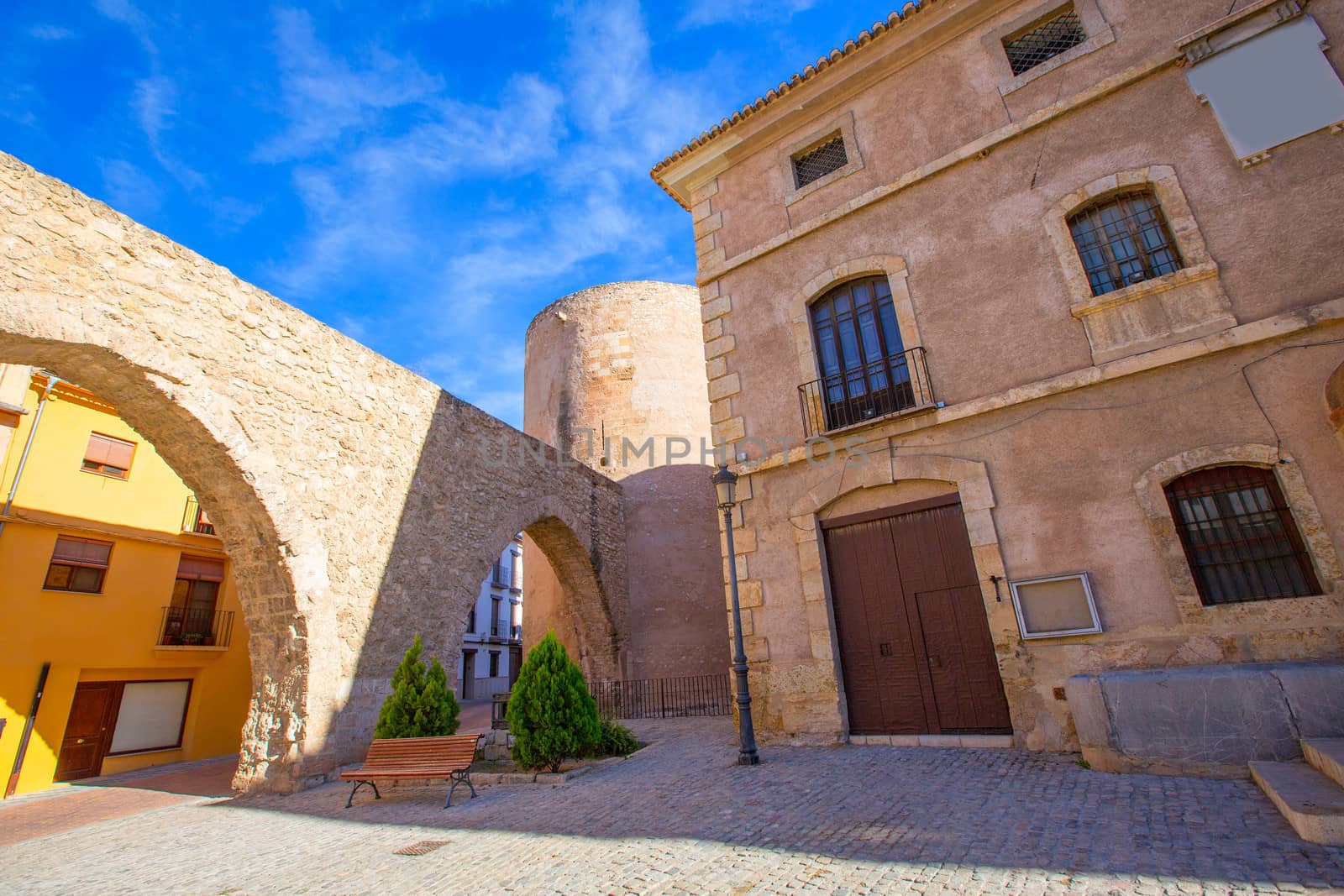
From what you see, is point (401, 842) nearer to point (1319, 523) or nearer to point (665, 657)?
point (1319, 523)

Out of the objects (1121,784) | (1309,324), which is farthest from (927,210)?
(1121,784)

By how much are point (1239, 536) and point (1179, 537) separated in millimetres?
415

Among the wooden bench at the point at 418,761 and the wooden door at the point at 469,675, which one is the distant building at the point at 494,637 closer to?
the wooden door at the point at 469,675

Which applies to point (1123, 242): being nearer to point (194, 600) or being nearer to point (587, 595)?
point (587, 595)

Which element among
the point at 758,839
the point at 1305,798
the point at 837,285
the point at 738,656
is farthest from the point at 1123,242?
the point at 758,839

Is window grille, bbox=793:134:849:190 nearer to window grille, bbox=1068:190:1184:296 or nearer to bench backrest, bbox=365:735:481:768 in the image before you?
window grille, bbox=1068:190:1184:296

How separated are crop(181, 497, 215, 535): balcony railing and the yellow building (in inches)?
0.9

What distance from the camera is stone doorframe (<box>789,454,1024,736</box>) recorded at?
5.98 meters

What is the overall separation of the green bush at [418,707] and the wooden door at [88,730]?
24.9ft

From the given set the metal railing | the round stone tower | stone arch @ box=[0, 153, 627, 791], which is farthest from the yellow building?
the metal railing

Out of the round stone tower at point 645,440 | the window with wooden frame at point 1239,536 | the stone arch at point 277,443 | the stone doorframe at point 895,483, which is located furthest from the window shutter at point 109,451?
the window with wooden frame at point 1239,536

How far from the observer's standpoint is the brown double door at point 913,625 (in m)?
6.15

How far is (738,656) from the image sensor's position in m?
6.68

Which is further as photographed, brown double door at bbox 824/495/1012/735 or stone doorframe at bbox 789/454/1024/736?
brown double door at bbox 824/495/1012/735
